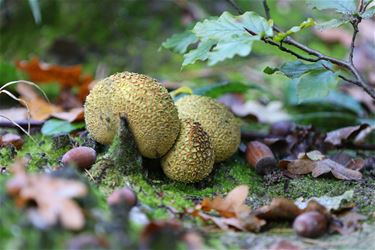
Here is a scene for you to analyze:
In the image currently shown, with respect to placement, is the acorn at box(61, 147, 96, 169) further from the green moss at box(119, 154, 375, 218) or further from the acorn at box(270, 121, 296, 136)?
the acorn at box(270, 121, 296, 136)

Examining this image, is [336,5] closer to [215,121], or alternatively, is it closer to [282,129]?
[215,121]

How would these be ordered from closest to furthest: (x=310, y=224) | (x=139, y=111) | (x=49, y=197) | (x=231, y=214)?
(x=49, y=197)
(x=310, y=224)
(x=231, y=214)
(x=139, y=111)

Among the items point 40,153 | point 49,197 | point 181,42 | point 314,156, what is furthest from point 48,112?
point 49,197

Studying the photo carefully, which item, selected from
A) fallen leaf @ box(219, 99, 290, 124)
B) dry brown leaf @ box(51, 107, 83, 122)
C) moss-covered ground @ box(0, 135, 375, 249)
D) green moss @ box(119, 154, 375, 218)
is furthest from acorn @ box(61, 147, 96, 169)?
fallen leaf @ box(219, 99, 290, 124)

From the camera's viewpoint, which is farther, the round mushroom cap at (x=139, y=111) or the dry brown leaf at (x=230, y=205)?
the round mushroom cap at (x=139, y=111)

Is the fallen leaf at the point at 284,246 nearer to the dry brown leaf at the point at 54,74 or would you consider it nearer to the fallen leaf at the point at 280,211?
the fallen leaf at the point at 280,211

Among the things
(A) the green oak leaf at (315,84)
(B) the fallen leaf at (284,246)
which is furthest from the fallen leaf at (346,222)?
(A) the green oak leaf at (315,84)
